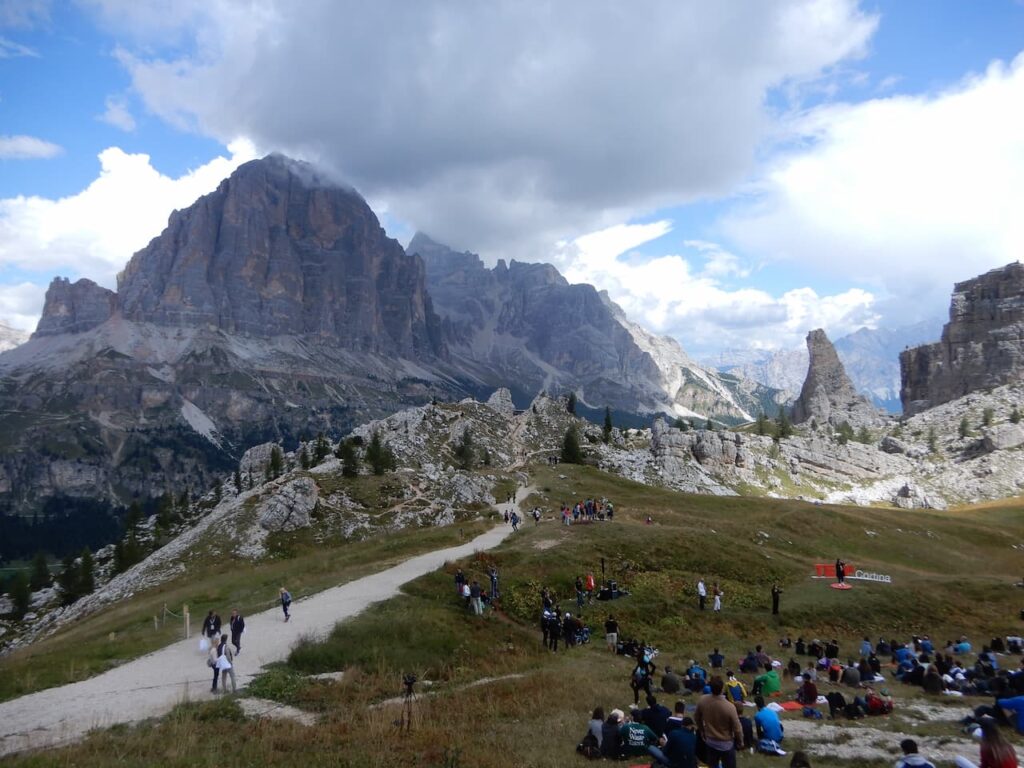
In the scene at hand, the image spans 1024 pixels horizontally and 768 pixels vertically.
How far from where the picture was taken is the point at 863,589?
1735 inches

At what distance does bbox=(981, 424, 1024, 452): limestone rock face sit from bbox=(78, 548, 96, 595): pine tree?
18077 centimetres

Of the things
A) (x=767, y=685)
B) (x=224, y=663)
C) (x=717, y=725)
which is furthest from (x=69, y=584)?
(x=717, y=725)

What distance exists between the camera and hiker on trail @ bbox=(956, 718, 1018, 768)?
13.1 meters

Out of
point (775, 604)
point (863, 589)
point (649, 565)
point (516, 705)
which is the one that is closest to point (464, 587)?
point (516, 705)

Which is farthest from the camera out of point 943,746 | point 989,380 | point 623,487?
point 989,380

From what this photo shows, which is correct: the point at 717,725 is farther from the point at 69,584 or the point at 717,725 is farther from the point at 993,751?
the point at 69,584

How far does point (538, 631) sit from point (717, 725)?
68.7ft

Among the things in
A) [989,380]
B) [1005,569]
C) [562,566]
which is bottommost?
[1005,569]

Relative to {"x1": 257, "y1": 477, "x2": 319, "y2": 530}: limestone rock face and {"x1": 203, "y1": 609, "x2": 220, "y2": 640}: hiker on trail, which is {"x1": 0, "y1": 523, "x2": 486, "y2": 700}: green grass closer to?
{"x1": 203, "y1": 609, "x2": 220, "y2": 640}: hiker on trail

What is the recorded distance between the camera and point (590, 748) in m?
15.9

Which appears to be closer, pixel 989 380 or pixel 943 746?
pixel 943 746

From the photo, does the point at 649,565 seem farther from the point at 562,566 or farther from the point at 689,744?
the point at 689,744

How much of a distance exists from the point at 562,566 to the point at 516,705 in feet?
66.7

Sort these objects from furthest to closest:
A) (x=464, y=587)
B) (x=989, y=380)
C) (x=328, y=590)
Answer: (x=989, y=380) < (x=328, y=590) < (x=464, y=587)
